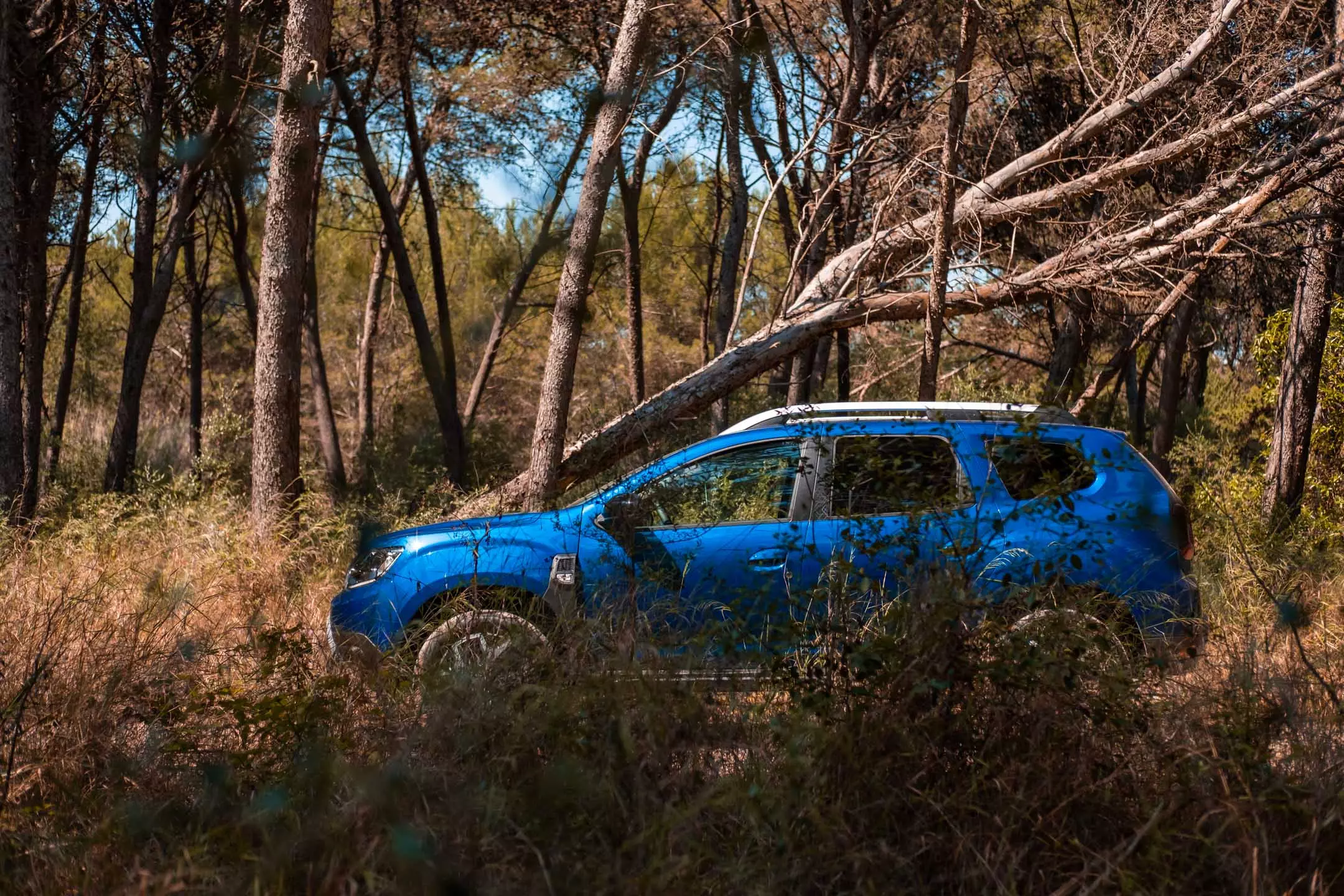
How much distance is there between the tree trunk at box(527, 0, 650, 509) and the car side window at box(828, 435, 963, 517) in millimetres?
4665

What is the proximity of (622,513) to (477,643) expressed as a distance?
1.03 m

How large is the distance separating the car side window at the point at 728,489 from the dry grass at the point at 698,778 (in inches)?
51.0

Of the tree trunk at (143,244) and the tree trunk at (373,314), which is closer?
the tree trunk at (143,244)

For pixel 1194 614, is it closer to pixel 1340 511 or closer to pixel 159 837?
pixel 159 837

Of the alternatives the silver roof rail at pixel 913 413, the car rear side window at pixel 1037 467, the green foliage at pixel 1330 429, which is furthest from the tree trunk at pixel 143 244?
the green foliage at pixel 1330 429

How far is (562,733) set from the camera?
3822 millimetres

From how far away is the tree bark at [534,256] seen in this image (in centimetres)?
1748

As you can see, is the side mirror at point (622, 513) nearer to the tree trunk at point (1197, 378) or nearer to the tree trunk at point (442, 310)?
the tree trunk at point (442, 310)

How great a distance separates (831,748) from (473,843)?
116 centimetres

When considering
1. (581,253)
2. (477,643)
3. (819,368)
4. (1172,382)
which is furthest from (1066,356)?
(477,643)

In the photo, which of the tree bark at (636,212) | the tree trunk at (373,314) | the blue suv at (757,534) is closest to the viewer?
the blue suv at (757,534)

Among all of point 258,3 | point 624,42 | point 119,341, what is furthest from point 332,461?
point 119,341

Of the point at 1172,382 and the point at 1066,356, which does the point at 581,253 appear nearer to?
the point at 1066,356

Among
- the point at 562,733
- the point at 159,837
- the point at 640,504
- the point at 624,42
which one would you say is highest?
the point at 624,42
